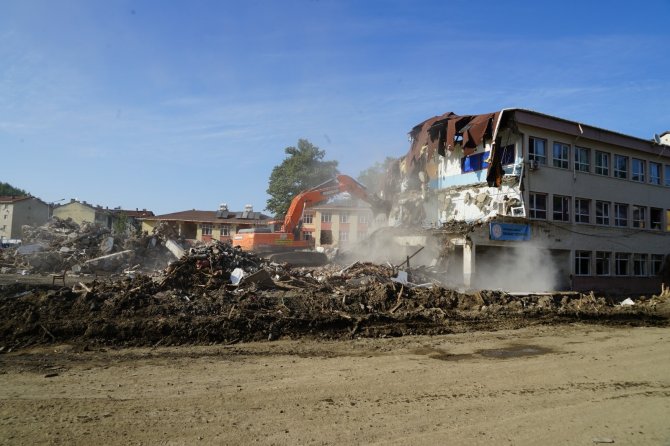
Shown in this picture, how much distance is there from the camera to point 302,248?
24.0 metres

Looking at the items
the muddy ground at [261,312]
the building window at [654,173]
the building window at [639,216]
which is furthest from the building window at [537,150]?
the building window at [654,173]

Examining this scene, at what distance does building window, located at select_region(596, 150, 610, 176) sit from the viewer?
2817cm

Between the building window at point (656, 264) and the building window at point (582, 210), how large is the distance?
26.5 feet

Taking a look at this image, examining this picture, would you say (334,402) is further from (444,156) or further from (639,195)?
(639,195)

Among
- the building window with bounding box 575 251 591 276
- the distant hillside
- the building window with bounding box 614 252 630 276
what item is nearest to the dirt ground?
the building window with bounding box 575 251 591 276

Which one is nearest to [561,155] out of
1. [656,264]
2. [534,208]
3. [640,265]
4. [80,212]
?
[534,208]

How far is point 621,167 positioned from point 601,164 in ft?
7.69

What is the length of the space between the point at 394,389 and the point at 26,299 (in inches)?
404

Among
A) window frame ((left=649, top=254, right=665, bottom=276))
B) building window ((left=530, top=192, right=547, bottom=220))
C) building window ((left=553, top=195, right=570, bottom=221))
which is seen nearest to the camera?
building window ((left=530, top=192, right=547, bottom=220))

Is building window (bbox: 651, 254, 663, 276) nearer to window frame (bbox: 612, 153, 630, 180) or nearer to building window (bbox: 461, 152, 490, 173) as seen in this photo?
window frame (bbox: 612, 153, 630, 180)

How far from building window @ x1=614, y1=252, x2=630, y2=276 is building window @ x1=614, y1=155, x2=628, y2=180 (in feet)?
17.0

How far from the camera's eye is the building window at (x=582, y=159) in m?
27.0

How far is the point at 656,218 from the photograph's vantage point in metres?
31.8

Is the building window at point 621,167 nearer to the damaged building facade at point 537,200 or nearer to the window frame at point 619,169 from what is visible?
the window frame at point 619,169
